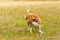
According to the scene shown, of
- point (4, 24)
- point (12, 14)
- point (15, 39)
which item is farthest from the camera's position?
point (12, 14)

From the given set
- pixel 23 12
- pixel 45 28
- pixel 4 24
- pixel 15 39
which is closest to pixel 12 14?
pixel 23 12

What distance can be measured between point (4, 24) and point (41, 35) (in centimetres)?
192

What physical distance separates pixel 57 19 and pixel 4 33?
2597mm

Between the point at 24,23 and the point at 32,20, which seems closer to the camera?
the point at 32,20

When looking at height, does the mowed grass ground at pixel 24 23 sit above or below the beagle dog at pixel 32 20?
below

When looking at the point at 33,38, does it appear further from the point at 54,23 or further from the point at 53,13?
the point at 53,13

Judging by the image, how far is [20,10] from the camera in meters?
11.2

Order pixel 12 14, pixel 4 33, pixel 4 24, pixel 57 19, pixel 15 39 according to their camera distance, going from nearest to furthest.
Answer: pixel 15 39
pixel 4 33
pixel 4 24
pixel 57 19
pixel 12 14

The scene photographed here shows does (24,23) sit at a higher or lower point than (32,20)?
lower

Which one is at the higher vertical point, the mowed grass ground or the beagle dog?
the beagle dog

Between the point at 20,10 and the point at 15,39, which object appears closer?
the point at 15,39

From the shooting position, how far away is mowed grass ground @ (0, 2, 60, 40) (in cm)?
757

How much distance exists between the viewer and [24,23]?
889 cm

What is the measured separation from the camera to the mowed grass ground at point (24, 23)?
24.8ft
